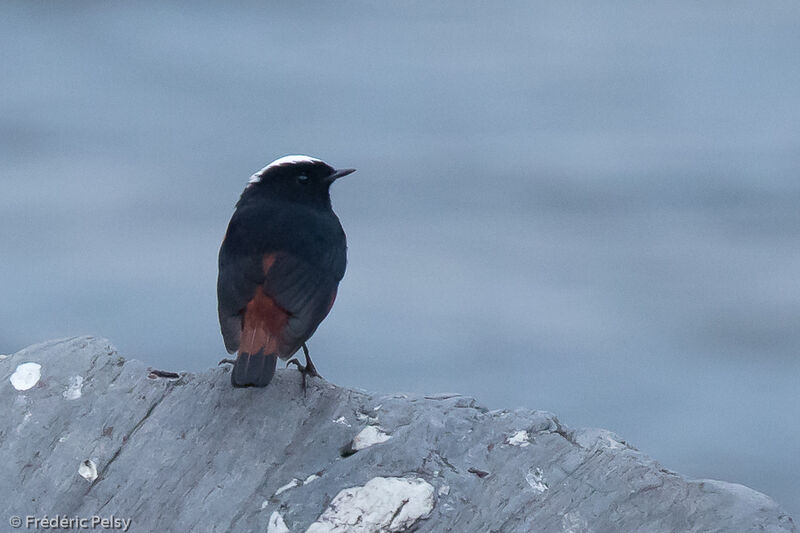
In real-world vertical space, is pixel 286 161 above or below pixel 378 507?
above

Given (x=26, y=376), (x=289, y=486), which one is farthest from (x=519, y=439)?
(x=26, y=376)

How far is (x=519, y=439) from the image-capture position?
499cm

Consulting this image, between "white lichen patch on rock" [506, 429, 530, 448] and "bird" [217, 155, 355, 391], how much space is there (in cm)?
107

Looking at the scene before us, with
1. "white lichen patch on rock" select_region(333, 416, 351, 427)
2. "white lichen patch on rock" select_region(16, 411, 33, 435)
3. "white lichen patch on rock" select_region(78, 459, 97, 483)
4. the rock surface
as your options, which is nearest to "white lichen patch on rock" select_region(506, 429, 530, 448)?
the rock surface

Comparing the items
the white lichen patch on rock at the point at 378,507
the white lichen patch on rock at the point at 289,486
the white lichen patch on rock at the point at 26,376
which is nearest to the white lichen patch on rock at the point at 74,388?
the white lichen patch on rock at the point at 26,376

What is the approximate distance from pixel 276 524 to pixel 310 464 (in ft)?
1.29

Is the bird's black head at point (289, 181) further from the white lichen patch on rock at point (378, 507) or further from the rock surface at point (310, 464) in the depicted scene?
the white lichen patch on rock at point (378, 507)

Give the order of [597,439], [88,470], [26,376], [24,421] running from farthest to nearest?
[26,376] → [597,439] → [24,421] → [88,470]

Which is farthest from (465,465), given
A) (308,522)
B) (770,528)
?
(770,528)

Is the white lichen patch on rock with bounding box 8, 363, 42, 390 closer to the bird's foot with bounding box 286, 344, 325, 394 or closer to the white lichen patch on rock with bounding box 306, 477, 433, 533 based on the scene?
the bird's foot with bounding box 286, 344, 325, 394

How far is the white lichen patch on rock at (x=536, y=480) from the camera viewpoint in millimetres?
4711

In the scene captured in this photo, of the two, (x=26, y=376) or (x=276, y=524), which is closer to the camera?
(x=276, y=524)

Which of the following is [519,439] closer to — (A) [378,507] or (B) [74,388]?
(A) [378,507]

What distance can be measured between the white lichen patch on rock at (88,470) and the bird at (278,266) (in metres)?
0.69
